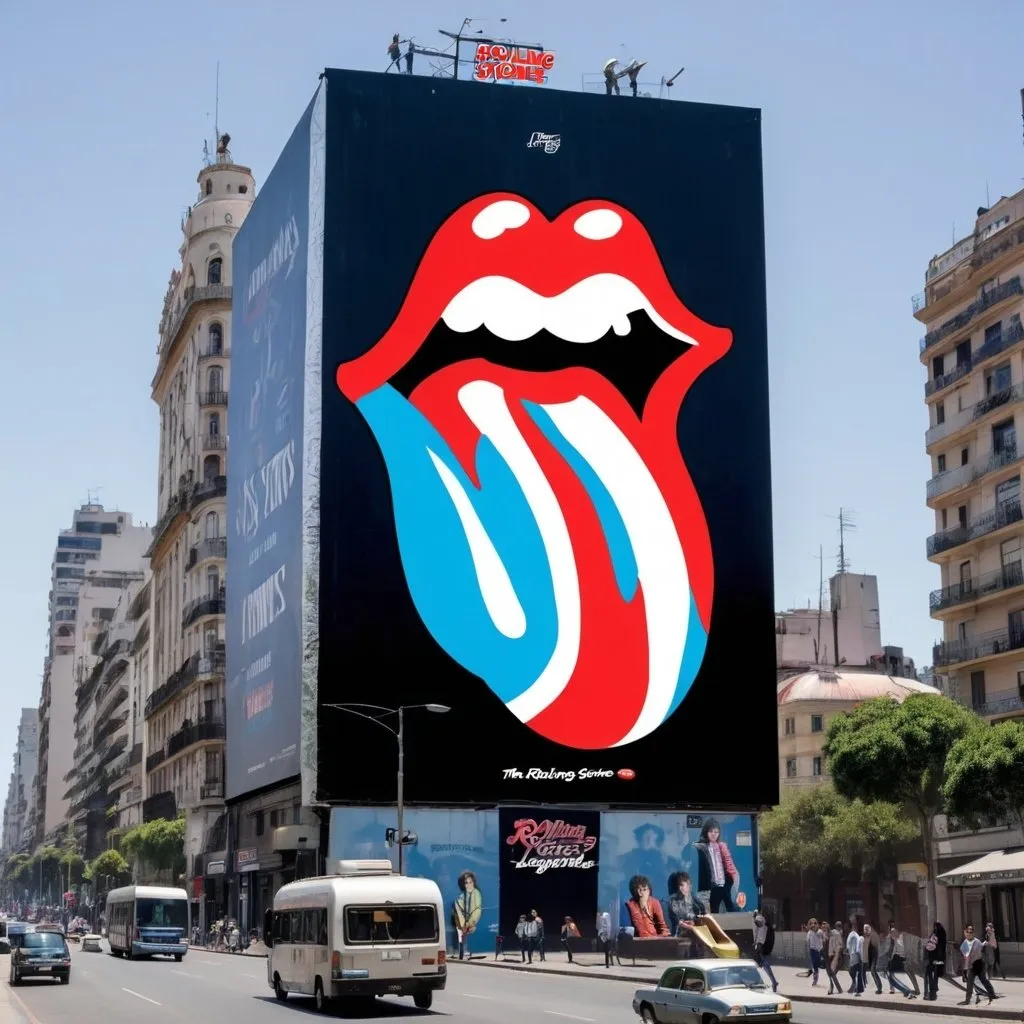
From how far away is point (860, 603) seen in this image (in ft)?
439

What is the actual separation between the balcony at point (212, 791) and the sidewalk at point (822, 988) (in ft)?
146

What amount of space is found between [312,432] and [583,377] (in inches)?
530

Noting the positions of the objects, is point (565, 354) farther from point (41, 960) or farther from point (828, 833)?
point (41, 960)

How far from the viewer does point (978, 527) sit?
8000cm

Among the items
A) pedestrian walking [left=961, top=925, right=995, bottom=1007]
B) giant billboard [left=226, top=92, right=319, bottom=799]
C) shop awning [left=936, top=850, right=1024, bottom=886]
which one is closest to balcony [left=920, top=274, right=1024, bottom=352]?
shop awning [left=936, top=850, right=1024, bottom=886]

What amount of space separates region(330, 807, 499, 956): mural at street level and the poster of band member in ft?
2.29

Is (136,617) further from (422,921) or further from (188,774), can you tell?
(422,921)

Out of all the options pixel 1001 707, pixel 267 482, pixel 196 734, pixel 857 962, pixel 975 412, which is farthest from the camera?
pixel 196 734

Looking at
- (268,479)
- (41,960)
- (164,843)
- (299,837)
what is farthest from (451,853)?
(164,843)

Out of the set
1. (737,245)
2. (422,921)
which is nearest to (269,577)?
(737,245)

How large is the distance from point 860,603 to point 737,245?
5632 centimetres

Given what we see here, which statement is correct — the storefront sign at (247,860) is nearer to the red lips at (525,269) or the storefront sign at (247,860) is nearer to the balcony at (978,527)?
the red lips at (525,269)

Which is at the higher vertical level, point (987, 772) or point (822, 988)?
point (987, 772)

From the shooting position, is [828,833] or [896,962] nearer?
[896,962]
